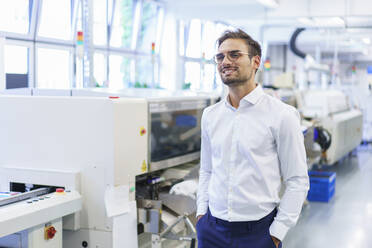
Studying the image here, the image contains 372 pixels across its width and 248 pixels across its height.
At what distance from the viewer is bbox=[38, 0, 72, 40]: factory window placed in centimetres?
738

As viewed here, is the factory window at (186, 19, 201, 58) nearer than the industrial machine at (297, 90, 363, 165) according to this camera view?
No

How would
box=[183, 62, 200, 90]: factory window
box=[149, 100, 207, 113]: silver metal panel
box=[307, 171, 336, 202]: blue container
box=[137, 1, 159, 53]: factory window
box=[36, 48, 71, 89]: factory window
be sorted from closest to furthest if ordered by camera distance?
box=[149, 100, 207, 113]: silver metal panel
box=[307, 171, 336, 202]: blue container
box=[36, 48, 71, 89]: factory window
box=[137, 1, 159, 53]: factory window
box=[183, 62, 200, 90]: factory window

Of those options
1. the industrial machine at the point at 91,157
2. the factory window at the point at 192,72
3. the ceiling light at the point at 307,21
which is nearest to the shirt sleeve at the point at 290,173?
the industrial machine at the point at 91,157

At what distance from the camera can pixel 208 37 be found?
500 inches

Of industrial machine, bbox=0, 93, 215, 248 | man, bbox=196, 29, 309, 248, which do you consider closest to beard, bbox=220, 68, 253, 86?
man, bbox=196, 29, 309, 248

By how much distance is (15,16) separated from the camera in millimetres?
6902

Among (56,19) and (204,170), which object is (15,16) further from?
(204,170)

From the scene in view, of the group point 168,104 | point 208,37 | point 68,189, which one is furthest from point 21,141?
point 208,37

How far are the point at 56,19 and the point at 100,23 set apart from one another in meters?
1.29

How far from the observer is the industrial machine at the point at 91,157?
2467 millimetres

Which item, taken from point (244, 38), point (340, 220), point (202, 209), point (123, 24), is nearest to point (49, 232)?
point (202, 209)

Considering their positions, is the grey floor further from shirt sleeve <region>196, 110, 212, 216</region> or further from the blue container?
shirt sleeve <region>196, 110, 212, 216</region>

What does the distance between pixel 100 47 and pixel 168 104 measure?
6178mm

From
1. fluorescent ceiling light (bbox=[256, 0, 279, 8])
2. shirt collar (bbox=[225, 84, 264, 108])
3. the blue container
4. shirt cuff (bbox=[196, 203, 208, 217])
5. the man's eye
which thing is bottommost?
the blue container
